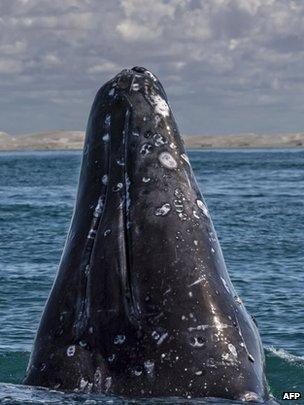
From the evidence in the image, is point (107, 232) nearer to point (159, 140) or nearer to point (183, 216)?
point (183, 216)

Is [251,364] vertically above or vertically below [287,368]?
above

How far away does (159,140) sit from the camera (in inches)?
315

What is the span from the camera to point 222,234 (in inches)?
1096

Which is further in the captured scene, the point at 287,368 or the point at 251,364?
the point at 287,368

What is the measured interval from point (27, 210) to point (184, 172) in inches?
1183

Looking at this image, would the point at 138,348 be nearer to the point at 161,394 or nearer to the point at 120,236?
the point at 161,394

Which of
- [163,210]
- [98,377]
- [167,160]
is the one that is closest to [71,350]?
[98,377]

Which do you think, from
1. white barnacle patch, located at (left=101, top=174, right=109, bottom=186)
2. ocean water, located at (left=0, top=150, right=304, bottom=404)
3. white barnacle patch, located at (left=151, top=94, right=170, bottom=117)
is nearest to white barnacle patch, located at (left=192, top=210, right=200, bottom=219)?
white barnacle patch, located at (left=101, top=174, right=109, bottom=186)

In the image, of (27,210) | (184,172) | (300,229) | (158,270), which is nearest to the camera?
(158,270)

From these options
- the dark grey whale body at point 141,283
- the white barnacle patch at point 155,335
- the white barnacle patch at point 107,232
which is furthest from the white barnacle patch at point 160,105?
the white barnacle patch at point 155,335

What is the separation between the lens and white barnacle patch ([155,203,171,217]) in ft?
25.0

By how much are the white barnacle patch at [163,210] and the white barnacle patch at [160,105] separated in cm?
83

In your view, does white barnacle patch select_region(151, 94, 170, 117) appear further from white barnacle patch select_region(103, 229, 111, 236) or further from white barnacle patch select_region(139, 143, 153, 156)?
white barnacle patch select_region(103, 229, 111, 236)

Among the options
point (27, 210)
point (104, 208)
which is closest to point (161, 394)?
point (104, 208)
